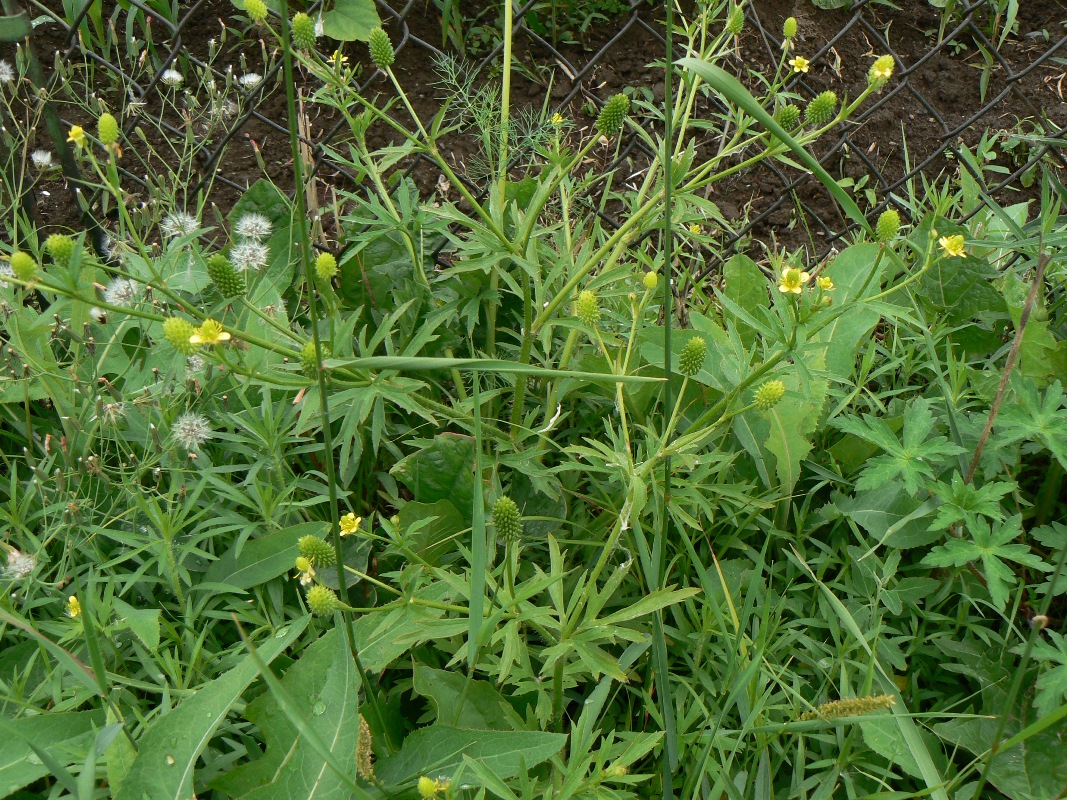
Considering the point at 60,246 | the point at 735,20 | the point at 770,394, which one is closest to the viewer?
the point at 60,246

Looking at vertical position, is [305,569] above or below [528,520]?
above

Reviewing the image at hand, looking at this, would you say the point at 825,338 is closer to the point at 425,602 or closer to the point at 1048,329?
the point at 1048,329

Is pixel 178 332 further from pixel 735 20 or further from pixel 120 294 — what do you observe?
pixel 735 20

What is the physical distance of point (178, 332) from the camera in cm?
128

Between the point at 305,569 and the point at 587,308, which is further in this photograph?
the point at 587,308

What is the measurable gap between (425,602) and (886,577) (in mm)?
880

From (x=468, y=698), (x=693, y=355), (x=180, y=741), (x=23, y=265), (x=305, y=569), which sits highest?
(x=23, y=265)

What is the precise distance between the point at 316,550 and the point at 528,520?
1.94 feet

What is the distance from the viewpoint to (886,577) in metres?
1.64

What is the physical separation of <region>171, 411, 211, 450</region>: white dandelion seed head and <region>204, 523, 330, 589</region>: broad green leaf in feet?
0.67

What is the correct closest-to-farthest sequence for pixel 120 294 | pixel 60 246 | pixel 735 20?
1. pixel 60 246
2. pixel 735 20
3. pixel 120 294

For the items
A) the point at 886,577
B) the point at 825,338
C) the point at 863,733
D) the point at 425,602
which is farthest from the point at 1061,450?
the point at 425,602

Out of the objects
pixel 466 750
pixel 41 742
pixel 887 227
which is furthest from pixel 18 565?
pixel 887 227

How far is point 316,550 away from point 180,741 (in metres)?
0.33
